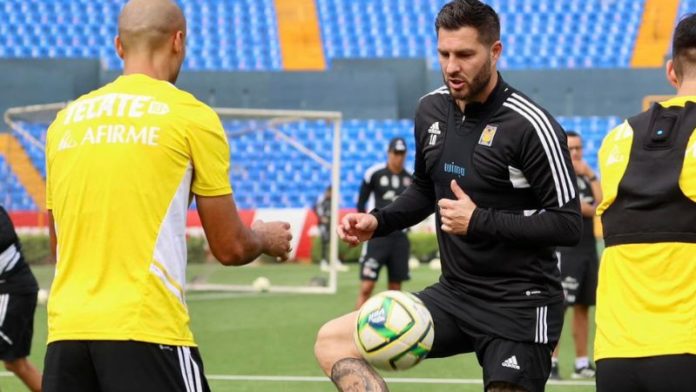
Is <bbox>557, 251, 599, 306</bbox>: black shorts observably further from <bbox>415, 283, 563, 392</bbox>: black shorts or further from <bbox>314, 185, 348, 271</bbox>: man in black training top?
<bbox>314, 185, 348, 271</bbox>: man in black training top

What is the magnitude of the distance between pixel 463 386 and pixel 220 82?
22.2 metres

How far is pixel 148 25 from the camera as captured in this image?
13.8ft

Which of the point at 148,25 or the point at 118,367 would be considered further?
the point at 148,25

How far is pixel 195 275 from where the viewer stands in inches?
752

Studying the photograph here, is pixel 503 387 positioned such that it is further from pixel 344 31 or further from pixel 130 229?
pixel 344 31

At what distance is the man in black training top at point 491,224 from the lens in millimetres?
5211

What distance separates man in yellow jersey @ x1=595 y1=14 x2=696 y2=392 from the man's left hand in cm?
70

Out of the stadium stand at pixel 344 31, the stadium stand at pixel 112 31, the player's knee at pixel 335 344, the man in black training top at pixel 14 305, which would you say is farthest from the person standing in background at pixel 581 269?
the stadium stand at pixel 112 31

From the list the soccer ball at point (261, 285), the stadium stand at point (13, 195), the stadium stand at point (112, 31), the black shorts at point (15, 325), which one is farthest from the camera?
the stadium stand at point (112, 31)

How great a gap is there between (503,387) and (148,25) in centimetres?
232

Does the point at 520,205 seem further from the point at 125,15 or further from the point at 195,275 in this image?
the point at 195,275

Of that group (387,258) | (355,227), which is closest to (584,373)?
(387,258)

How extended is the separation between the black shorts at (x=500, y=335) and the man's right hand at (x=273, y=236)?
1166 mm

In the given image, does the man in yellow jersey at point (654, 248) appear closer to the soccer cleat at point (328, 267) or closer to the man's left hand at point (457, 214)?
the man's left hand at point (457, 214)
